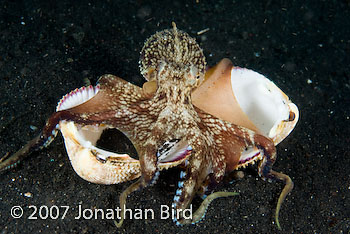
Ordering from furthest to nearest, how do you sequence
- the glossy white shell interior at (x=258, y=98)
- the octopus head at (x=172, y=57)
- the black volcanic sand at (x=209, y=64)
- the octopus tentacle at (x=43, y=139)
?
the glossy white shell interior at (x=258, y=98), the black volcanic sand at (x=209, y=64), the octopus head at (x=172, y=57), the octopus tentacle at (x=43, y=139)

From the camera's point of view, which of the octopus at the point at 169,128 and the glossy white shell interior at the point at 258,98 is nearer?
the octopus at the point at 169,128

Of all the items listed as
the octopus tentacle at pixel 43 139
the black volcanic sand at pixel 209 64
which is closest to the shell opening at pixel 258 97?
the black volcanic sand at pixel 209 64

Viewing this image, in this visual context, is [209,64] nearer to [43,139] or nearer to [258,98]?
[258,98]

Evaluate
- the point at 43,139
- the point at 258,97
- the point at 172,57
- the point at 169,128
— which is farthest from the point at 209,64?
the point at 43,139

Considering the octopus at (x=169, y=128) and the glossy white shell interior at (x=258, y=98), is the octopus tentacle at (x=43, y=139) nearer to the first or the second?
the octopus at (x=169, y=128)

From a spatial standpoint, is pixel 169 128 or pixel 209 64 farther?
pixel 209 64

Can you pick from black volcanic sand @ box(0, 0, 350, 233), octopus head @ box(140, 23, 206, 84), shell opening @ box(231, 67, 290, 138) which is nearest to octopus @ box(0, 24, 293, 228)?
octopus head @ box(140, 23, 206, 84)
